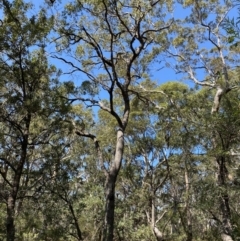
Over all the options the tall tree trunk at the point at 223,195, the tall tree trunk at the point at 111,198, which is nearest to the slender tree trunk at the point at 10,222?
the tall tree trunk at the point at 111,198

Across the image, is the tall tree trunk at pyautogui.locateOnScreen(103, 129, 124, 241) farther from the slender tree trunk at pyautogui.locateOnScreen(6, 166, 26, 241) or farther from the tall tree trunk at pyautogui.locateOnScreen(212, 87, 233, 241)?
the tall tree trunk at pyautogui.locateOnScreen(212, 87, 233, 241)

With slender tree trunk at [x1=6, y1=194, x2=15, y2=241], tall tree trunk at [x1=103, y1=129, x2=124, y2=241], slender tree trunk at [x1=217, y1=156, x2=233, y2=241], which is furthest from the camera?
slender tree trunk at [x1=217, y1=156, x2=233, y2=241]

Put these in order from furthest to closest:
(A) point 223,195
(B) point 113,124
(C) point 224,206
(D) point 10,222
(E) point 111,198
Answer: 1. (B) point 113,124
2. (C) point 224,206
3. (A) point 223,195
4. (D) point 10,222
5. (E) point 111,198

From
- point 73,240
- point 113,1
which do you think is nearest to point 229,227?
point 113,1

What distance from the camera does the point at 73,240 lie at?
1448cm

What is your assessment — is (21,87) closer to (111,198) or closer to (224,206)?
(111,198)

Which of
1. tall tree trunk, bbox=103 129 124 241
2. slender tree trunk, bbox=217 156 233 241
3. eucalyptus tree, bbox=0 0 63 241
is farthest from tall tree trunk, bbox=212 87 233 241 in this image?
eucalyptus tree, bbox=0 0 63 241

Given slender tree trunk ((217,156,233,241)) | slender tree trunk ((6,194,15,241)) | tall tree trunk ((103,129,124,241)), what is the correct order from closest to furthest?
tall tree trunk ((103,129,124,241)) < slender tree trunk ((6,194,15,241)) < slender tree trunk ((217,156,233,241))

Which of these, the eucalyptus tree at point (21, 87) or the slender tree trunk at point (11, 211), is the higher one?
the eucalyptus tree at point (21, 87)

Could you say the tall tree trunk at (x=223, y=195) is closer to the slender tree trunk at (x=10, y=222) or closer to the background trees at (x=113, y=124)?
the background trees at (x=113, y=124)

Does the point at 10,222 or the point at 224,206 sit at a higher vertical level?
the point at 224,206

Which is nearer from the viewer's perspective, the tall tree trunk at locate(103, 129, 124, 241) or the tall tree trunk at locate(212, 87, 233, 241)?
the tall tree trunk at locate(103, 129, 124, 241)

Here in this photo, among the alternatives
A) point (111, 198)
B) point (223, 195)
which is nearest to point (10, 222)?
point (111, 198)

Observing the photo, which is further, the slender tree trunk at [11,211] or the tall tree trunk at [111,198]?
the slender tree trunk at [11,211]
